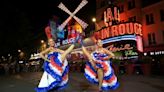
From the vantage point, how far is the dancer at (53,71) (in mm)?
9359

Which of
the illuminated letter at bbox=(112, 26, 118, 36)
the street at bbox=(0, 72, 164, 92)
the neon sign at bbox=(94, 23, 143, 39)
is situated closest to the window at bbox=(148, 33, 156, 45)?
the neon sign at bbox=(94, 23, 143, 39)

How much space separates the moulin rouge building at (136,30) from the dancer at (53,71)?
30860 millimetres

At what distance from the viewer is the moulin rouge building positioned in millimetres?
41688

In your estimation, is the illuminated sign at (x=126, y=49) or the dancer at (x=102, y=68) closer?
the dancer at (x=102, y=68)

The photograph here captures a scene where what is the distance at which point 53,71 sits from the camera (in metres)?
9.47

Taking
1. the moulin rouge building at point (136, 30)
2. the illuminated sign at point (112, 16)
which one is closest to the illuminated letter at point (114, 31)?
the moulin rouge building at point (136, 30)

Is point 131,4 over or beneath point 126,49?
over

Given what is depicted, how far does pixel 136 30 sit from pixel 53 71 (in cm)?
3380

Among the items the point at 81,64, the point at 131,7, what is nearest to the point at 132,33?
the point at 131,7

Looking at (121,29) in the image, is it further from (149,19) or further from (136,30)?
(149,19)

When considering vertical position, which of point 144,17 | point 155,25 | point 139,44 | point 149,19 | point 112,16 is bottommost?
point 139,44

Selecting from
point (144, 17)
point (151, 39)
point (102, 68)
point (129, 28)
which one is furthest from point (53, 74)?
point (144, 17)

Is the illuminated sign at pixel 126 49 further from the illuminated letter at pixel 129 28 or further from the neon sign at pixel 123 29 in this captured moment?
the illuminated letter at pixel 129 28

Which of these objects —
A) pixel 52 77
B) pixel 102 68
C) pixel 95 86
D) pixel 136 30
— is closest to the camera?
pixel 52 77
